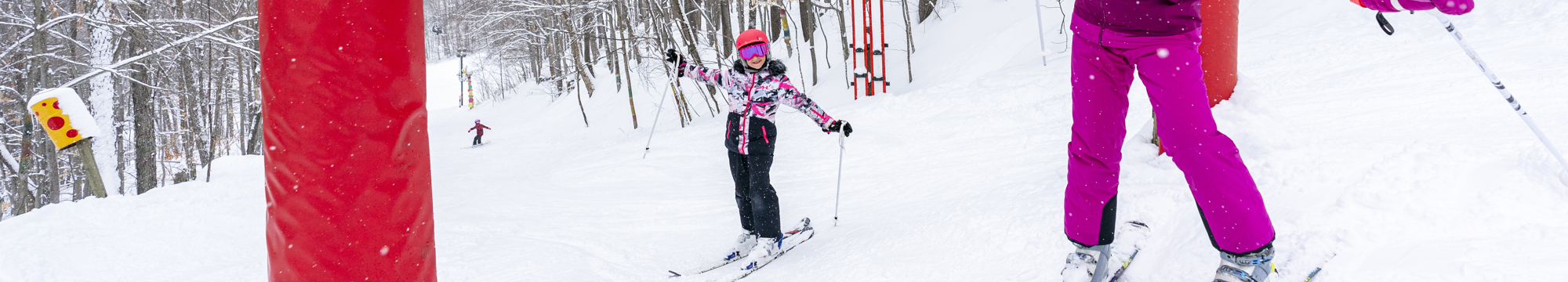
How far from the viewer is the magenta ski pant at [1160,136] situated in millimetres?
1745

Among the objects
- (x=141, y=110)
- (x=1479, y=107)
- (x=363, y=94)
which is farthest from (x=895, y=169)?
(x=141, y=110)

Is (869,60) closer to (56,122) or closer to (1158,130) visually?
(1158,130)

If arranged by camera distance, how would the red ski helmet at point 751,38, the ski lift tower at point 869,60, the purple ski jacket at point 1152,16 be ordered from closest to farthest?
the purple ski jacket at point 1152,16 < the red ski helmet at point 751,38 < the ski lift tower at point 869,60

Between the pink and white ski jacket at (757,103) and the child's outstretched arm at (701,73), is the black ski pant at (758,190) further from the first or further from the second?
the child's outstretched arm at (701,73)

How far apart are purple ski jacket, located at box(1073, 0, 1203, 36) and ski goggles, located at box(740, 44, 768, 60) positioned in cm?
198

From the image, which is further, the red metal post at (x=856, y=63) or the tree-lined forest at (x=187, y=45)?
the tree-lined forest at (x=187, y=45)

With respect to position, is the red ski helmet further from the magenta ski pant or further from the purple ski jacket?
the purple ski jacket

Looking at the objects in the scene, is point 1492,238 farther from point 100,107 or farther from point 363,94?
point 100,107

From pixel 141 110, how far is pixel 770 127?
1727 centimetres

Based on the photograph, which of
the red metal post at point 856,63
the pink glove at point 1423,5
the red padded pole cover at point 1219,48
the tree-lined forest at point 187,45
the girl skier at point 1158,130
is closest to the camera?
the pink glove at point 1423,5

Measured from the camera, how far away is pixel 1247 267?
1.82 m

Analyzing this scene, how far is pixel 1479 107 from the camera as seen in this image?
3.11 meters

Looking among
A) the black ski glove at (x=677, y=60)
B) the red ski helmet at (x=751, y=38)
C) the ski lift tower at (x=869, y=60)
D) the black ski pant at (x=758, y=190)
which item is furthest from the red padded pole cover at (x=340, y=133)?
the ski lift tower at (x=869, y=60)

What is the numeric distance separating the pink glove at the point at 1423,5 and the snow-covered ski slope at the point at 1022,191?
67 centimetres
